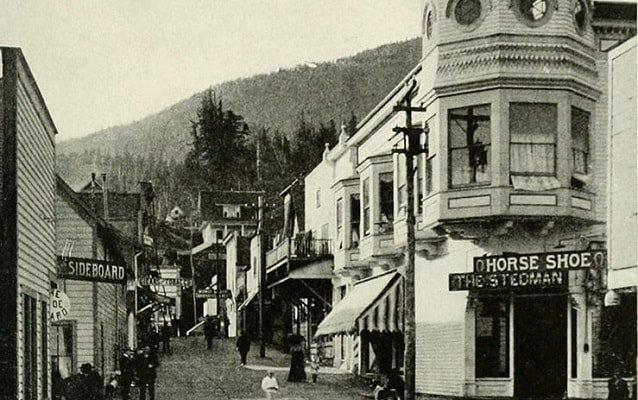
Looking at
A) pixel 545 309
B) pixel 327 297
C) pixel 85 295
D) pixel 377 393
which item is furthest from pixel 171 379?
pixel 545 309

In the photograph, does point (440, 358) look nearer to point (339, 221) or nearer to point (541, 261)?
point (541, 261)

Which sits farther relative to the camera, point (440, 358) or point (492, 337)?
point (440, 358)

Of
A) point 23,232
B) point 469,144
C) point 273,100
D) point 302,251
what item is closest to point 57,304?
point 23,232

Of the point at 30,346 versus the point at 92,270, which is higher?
the point at 92,270

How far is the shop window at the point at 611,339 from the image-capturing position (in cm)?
2055

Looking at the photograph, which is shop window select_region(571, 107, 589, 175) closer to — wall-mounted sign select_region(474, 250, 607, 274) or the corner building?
the corner building

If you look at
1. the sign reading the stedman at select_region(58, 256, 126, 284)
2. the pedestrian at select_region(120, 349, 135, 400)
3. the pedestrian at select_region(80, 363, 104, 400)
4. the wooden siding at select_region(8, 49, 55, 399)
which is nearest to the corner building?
the sign reading the stedman at select_region(58, 256, 126, 284)

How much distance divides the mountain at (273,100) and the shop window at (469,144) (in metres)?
1.97

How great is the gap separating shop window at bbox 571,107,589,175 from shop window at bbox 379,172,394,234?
7241 millimetres

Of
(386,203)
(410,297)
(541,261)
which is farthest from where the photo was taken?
(386,203)

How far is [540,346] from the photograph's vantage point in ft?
71.7

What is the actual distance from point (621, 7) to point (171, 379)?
645 inches

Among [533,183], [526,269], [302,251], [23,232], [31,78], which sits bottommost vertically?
[302,251]

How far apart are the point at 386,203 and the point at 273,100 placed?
4353mm
